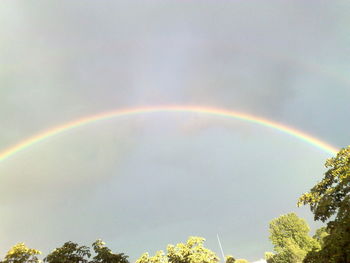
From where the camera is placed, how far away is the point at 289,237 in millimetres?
74812

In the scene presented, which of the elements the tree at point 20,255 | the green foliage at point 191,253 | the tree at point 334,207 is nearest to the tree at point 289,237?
the green foliage at point 191,253

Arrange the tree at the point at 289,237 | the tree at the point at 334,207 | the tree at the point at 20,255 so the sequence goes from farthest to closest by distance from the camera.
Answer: the tree at the point at 289,237 < the tree at the point at 20,255 < the tree at the point at 334,207

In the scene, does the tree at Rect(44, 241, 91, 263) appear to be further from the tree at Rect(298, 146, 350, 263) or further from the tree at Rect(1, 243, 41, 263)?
the tree at Rect(298, 146, 350, 263)

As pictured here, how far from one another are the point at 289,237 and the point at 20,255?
72699 mm

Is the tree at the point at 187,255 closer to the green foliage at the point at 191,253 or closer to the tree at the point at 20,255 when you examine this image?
the green foliage at the point at 191,253

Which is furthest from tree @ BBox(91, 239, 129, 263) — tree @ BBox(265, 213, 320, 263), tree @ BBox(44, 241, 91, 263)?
tree @ BBox(265, 213, 320, 263)

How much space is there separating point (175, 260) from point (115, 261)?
8084mm

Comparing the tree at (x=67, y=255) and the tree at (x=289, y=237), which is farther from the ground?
the tree at (x=289, y=237)

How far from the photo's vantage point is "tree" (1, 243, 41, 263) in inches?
739

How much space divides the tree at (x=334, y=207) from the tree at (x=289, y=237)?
6002cm

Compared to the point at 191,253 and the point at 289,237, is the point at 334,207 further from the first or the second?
the point at 289,237

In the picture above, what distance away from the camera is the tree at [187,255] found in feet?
90.6

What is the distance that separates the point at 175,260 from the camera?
2808cm

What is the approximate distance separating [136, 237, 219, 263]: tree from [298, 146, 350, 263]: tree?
12.9 metres
